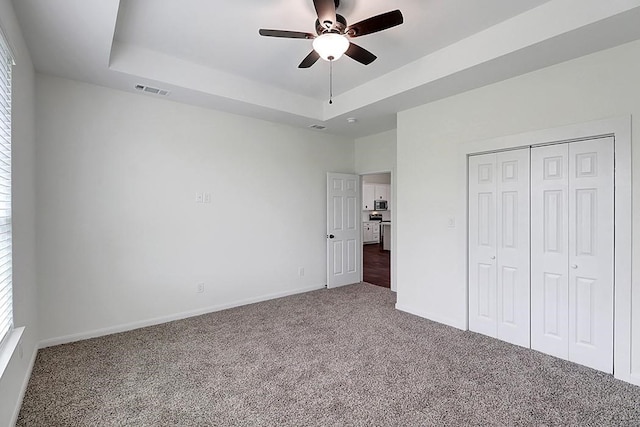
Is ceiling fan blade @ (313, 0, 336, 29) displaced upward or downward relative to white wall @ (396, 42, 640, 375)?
upward

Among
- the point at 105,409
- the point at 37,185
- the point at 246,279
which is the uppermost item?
the point at 37,185

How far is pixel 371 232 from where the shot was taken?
1118cm

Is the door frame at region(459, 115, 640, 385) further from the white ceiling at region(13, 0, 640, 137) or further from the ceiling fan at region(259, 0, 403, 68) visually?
the ceiling fan at region(259, 0, 403, 68)

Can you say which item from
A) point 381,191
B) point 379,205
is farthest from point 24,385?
point 381,191

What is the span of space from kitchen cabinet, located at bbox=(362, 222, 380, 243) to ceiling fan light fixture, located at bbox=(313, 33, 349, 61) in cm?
894

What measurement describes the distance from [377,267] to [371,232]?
13.4ft

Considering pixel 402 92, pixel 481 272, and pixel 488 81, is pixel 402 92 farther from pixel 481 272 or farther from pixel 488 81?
pixel 481 272

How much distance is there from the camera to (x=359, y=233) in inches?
231

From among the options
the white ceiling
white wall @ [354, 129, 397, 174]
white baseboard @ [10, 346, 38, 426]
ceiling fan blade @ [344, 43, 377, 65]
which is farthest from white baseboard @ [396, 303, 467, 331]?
white baseboard @ [10, 346, 38, 426]

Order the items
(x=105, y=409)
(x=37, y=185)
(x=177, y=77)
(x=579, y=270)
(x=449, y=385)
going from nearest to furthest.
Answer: (x=105, y=409) → (x=449, y=385) → (x=579, y=270) → (x=37, y=185) → (x=177, y=77)

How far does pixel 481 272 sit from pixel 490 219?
61cm

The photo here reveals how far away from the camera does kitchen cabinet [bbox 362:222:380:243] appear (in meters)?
11.0

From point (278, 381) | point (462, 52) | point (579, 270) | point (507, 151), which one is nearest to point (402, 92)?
point (462, 52)

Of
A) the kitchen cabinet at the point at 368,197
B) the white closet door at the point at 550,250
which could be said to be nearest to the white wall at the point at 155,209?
the white closet door at the point at 550,250
